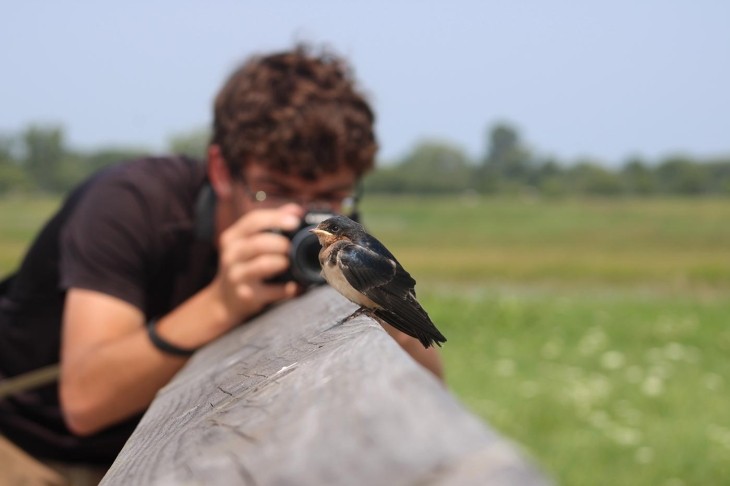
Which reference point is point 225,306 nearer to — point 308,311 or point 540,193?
point 308,311

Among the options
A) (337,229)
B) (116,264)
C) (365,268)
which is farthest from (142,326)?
(365,268)

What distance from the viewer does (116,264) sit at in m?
2.69

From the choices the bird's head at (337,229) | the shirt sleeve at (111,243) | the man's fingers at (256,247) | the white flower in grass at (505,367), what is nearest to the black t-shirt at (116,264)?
the shirt sleeve at (111,243)

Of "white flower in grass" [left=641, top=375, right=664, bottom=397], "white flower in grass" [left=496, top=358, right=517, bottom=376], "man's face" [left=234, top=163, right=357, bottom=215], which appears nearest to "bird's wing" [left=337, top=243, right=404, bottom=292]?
"man's face" [left=234, top=163, right=357, bottom=215]

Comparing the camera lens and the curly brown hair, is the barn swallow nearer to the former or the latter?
the camera lens

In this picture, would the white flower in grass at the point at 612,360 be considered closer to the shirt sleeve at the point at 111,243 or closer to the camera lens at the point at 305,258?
the shirt sleeve at the point at 111,243

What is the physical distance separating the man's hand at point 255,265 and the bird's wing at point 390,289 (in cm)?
92

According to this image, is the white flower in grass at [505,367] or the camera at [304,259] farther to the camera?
the white flower in grass at [505,367]

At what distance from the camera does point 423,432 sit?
509mm

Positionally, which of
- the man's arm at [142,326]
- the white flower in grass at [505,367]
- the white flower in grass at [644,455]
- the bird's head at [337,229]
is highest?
the bird's head at [337,229]

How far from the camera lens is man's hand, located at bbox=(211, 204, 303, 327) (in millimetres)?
2262

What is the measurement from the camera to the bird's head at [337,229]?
141 cm

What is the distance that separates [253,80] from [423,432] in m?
2.57

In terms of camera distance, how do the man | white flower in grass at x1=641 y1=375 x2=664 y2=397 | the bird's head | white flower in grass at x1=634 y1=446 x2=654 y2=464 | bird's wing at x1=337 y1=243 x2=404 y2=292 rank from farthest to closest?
1. white flower in grass at x1=641 y1=375 x2=664 y2=397
2. white flower in grass at x1=634 y1=446 x2=654 y2=464
3. the man
4. the bird's head
5. bird's wing at x1=337 y1=243 x2=404 y2=292
